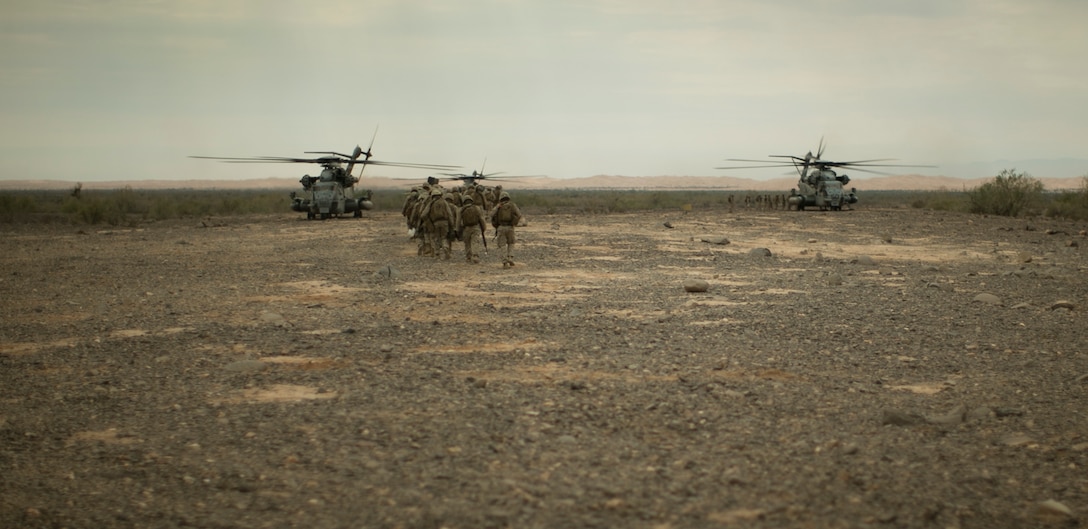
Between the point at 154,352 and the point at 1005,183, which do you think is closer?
the point at 154,352

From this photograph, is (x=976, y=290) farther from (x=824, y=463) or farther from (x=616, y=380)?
(x=824, y=463)

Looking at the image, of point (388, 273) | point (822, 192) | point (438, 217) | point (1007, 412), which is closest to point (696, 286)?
point (388, 273)

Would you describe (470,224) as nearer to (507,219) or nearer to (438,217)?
(438,217)

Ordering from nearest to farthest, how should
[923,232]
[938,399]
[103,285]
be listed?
[938,399]
[103,285]
[923,232]

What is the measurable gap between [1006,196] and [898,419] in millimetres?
43933

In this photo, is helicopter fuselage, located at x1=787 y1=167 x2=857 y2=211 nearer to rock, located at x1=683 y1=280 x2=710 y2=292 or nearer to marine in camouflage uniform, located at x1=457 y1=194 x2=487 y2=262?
marine in camouflage uniform, located at x1=457 y1=194 x2=487 y2=262

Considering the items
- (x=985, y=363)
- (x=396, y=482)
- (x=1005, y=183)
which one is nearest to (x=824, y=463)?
(x=396, y=482)

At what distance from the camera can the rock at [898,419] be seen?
7047 millimetres

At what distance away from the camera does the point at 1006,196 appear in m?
46.2

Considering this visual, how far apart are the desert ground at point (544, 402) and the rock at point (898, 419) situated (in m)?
0.03

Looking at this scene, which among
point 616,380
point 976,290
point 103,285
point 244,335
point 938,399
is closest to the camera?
point 938,399

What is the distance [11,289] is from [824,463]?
1412 cm

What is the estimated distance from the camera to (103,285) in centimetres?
1608

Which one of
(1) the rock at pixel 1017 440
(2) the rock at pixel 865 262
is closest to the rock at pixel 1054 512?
(1) the rock at pixel 1017 440
